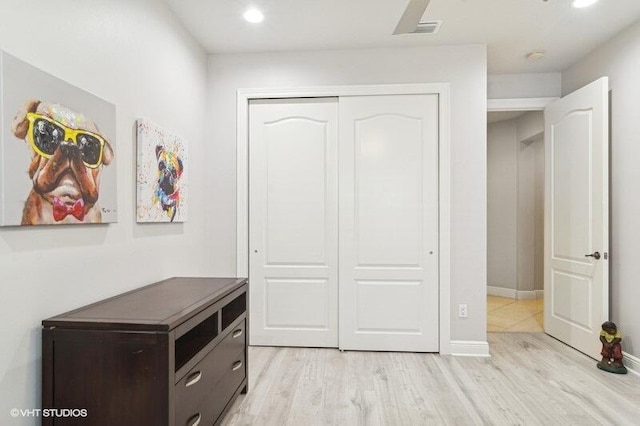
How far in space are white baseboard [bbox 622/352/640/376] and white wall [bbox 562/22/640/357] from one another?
5 cm

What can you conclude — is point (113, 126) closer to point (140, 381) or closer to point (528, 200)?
point (140, 381)

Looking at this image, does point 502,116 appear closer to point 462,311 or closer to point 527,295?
point 527,295

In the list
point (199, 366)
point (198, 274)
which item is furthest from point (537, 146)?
point (199, 366)

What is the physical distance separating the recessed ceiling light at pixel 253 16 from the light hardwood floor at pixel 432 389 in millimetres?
2660

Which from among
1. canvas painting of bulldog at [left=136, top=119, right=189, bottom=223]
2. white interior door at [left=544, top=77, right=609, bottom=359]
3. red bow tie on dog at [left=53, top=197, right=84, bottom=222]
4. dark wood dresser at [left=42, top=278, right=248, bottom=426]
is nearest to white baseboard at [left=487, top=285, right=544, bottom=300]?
white interior door at [left=544, top=77, right=609, bottom=359]

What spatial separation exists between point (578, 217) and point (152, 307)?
3.34 m

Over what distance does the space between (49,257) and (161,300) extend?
1.64 feet

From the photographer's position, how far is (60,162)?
1461 mm

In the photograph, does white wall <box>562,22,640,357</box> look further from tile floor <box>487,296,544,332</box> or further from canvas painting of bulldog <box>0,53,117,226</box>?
canvas painting of bulldog <box>0,53,117,226</box>

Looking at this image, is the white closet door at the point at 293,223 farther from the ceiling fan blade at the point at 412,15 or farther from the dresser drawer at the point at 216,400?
the ceiling fan blade at the point at 412,15

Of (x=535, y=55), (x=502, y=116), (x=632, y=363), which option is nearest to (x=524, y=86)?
(x=535, y=55)

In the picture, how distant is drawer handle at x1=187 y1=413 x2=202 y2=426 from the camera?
151 centimetres

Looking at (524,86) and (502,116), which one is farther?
(502,116)

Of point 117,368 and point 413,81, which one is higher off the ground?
point 413,81
